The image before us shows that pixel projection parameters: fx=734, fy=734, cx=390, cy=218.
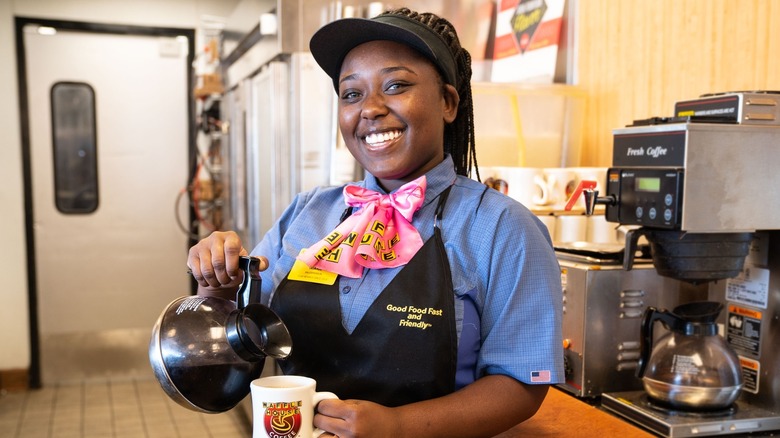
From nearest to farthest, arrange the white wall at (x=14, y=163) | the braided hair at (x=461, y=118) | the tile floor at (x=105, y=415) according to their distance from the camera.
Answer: the braided hair at (x=461, y=118), the tile floor at (x=105, y=415), the white wall at (x=14, y=163)

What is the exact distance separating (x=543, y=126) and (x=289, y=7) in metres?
1.05

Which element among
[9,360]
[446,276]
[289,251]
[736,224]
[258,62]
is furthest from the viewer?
[9,360]

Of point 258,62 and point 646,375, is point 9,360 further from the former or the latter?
point 646,375

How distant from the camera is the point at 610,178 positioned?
5.86 feet

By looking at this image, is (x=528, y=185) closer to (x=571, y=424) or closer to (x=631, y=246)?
(x=631, y=246)

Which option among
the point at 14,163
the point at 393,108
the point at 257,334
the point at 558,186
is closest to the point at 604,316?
the point at 558,186

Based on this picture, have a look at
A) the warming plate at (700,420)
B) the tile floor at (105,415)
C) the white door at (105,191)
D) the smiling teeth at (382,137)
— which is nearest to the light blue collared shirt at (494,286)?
the smiling teeth at (382,137)

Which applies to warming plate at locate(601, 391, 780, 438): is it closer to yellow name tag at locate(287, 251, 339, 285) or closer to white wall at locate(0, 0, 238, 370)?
yellow name tag at locate(287, 251, 339, 285)

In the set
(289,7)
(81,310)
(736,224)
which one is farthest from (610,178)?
(81,310)

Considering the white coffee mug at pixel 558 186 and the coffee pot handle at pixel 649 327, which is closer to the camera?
the coffee pot handle at pixel 649 327

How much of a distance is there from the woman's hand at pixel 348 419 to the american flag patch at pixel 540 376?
0.28 meters

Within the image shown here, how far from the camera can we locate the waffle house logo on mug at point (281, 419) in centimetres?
105

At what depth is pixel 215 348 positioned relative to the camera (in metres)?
1.19

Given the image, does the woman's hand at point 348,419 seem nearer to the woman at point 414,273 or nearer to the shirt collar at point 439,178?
the woman at point 414,273
